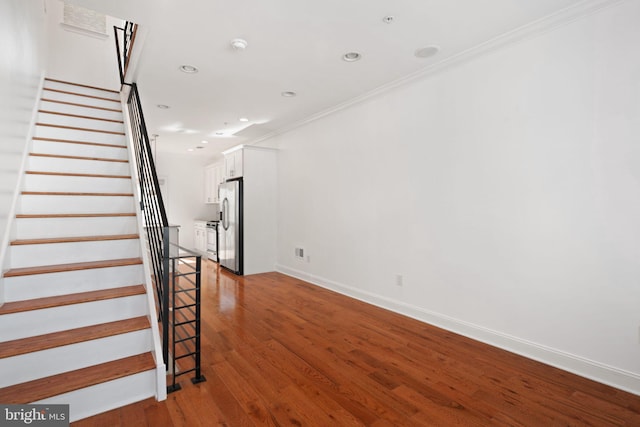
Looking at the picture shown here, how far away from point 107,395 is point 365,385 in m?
1.67

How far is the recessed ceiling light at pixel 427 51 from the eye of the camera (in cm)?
290

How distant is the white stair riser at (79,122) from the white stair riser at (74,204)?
1.32m

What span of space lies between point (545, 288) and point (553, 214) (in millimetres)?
621

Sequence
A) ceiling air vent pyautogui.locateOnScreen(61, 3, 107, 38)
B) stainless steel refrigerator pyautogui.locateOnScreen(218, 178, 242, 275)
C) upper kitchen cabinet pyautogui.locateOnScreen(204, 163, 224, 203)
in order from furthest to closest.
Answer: upper kitchen cabinet pyautogui.locateOnScreen(204, 163, 224, 203), stainless steel refrigerator pyautogui.locateOnScreen(218, 178, 242, 275), ceiling air vent pyautogui.locateOnScreen(61, 3, 107, 38)

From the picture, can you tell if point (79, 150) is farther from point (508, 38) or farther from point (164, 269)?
point (508, 38)

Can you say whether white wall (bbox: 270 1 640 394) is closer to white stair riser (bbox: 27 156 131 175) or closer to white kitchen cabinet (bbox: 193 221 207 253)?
white stair riser (bbox: 27 156 131 175)

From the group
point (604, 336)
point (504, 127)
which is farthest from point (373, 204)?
point (604, 336)

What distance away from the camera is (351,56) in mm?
3080

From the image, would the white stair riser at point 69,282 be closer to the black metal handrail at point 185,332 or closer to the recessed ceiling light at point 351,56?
the black metal handrail at point 185,332

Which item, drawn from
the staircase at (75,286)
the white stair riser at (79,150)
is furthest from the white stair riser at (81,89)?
the white stair riser at (79,150)

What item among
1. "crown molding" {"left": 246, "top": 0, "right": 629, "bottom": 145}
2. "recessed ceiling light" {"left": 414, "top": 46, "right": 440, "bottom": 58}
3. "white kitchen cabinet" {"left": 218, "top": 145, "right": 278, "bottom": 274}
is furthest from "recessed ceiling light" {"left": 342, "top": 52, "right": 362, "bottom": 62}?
"white kitchen cabinet" {"left": 218, "top": 145, "right": 278, "bottom": 274}

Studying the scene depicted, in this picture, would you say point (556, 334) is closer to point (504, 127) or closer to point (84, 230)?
point (504, 127)

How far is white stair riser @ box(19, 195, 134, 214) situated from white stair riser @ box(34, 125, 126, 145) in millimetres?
1021

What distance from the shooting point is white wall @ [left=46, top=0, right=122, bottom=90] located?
495 centimetres
